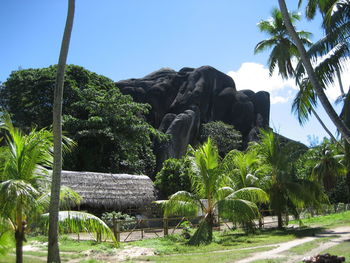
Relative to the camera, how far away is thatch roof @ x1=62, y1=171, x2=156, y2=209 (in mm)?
23547

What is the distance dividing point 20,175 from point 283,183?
14.5m

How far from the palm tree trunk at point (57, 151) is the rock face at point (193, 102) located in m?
34.4

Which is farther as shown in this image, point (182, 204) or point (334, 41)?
point (182, 204)

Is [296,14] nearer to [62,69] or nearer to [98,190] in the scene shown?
[98,190]

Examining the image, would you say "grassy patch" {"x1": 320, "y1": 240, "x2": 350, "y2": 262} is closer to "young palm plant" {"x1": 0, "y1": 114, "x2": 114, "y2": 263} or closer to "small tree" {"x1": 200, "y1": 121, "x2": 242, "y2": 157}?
"young palm plant" {"x1": 0, "y1": 114, "x2": 114, "y2": 263}

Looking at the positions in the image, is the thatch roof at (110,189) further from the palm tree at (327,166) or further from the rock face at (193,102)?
the palm tree at (327,166)

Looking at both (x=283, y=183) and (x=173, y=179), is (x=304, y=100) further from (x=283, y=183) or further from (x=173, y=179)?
(x=173, y=179)

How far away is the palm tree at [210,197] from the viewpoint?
1605cm

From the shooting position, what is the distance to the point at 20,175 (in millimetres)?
9047

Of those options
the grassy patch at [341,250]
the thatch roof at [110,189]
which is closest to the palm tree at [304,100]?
the grassy patch at [341,250]

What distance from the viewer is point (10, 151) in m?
9.30

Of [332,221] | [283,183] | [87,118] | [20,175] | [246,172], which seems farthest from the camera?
[87,118]

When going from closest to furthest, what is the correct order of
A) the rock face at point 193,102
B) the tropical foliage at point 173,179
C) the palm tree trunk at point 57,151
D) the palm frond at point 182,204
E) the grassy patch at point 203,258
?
1. the palm tree trunk at point 57,151
2. the grassy patch at point 203,258
3. the palm frond at point 182,204
4. the tropical foliage at point 173,179
5. the rock face at point 193,102

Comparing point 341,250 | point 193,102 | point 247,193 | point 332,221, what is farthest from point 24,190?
point 193,102
